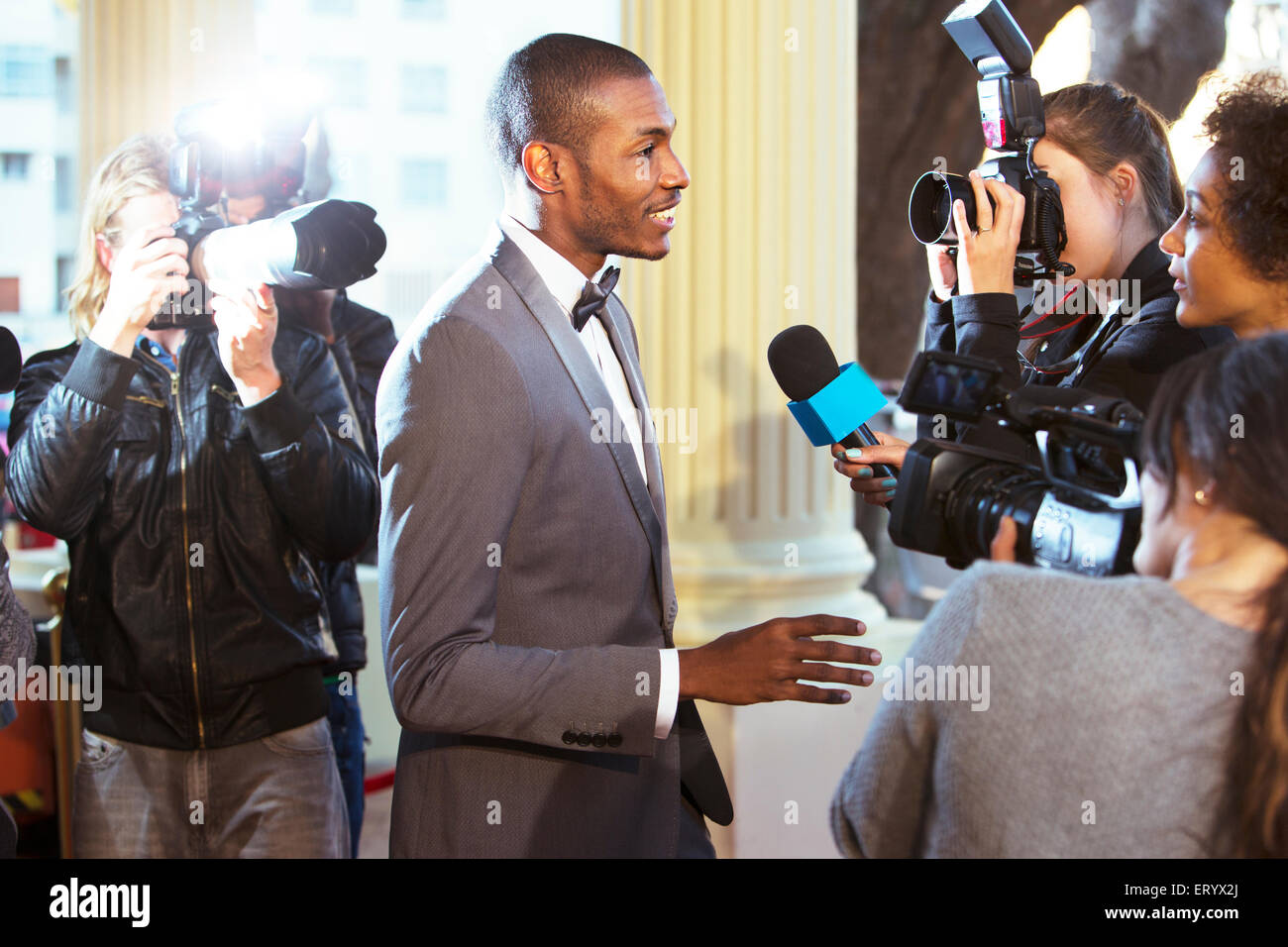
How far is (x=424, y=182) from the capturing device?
28.8 meters

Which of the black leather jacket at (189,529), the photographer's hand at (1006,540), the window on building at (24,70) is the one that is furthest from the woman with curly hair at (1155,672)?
the window on building at (24,70)

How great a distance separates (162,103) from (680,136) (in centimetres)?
114

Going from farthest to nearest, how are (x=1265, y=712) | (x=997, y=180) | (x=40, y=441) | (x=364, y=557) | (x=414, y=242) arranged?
1. (x=414, y=242)
2. (x=364, y=557)
3. (x=40, y=441)
4. (x=997, y=180)
5. (x=1265, y=712)

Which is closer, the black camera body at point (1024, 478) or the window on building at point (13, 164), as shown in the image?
the black camera body at point (1024, 478)

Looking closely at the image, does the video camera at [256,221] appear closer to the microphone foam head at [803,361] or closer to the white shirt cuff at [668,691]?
the microphone foam head at [803,361]

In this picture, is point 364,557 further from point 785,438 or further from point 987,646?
point 987,646

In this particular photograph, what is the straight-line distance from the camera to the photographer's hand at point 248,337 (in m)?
1.70

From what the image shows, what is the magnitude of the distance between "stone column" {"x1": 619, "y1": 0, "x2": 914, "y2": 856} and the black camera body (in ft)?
4.49

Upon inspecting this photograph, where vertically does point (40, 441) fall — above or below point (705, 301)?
below

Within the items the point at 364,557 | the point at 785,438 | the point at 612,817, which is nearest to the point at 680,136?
the point at 785,438

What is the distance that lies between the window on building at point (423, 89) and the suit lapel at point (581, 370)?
25.3 m

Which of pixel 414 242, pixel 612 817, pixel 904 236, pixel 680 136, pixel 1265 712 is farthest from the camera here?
pixel 414 242

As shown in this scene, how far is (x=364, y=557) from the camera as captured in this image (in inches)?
192

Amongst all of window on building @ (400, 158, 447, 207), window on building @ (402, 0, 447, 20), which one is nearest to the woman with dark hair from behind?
window on building @ (402, 0, 447, 20)
